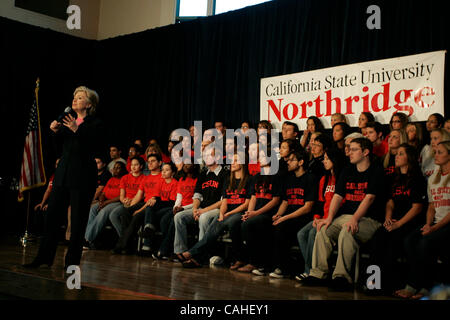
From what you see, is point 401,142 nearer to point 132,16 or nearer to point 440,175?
point 440,175

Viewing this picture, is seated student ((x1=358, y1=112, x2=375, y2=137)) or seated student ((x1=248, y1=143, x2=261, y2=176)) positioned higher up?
seated student ((x1=358, y1=112, x2=375, y2=137))

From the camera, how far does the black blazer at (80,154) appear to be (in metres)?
3.16

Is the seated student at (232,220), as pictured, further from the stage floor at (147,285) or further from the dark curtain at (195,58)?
the dark curtain at (195,58)

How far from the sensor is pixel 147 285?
3090 mm

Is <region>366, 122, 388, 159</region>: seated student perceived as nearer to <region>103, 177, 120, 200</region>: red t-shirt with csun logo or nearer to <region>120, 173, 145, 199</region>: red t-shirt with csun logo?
<region>120, 173, 145, 199</region>: red t-shirt with csun logo

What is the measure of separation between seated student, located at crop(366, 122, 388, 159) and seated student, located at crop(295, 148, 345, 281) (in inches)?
18.8

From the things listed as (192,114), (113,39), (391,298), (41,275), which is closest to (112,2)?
(113,39)

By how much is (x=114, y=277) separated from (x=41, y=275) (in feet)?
1.72

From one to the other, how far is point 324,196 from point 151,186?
2160 mm

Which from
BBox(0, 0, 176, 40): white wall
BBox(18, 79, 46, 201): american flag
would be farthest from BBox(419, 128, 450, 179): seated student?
BBox(0, 0, 176, 40): white wall

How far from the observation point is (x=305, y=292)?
312 cm

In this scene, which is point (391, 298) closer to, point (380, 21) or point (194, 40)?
point (380, 21)

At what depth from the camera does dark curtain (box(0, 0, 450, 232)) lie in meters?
5.16

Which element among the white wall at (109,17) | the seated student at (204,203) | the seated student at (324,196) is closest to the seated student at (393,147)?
the seated student at (324,196)
